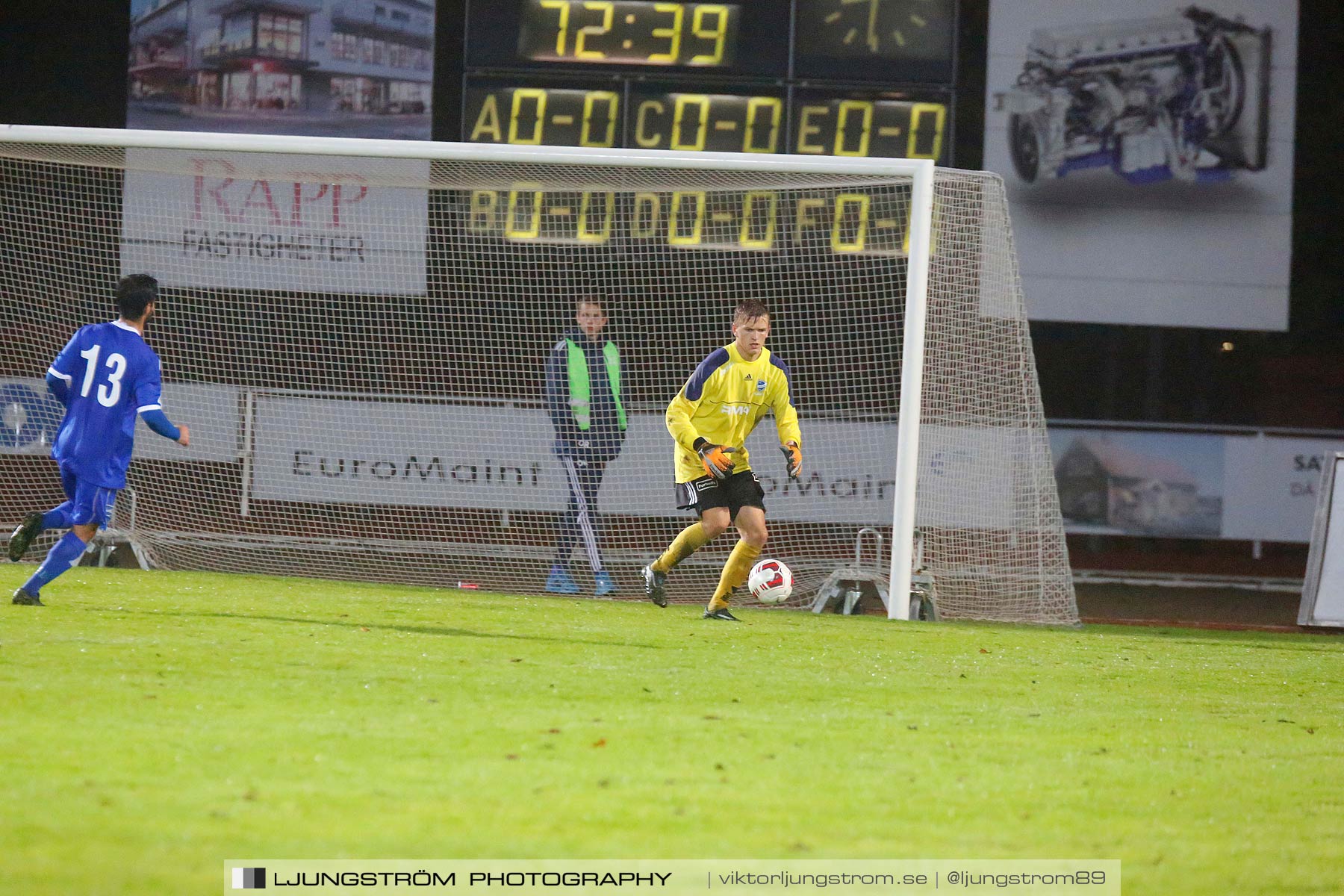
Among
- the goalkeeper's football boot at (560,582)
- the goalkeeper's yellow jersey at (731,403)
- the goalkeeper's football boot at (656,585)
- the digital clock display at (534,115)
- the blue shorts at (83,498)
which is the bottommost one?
the goalkeeper's football boot at (560,582)

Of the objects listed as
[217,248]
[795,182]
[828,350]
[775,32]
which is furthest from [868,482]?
[217,248]

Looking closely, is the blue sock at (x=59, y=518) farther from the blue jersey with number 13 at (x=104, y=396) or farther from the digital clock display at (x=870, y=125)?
the digital clock display at (x=870, y=125)

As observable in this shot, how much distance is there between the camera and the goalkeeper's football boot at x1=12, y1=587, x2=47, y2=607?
6.85 metres

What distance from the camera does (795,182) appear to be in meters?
9.64

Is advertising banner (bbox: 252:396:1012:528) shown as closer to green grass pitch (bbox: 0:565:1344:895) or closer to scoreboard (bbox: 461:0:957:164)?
scoreboard (bbox: 461:0:957:164)

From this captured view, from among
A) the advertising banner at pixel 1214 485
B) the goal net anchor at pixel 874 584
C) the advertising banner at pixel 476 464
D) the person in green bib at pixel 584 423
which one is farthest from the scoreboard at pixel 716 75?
the goal net anchor at pixel 874 584

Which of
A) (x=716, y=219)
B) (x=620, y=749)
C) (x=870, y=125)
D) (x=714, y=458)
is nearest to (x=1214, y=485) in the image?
(x=870, y=125)

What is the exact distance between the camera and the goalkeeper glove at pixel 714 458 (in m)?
7.63

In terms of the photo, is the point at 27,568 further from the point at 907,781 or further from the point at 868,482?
the point at 907,781

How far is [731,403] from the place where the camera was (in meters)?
7.82

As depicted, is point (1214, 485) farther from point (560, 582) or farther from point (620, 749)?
point (620, 749)

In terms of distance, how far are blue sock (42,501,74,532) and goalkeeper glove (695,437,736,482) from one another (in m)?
2.94

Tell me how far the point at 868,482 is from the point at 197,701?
260 inches

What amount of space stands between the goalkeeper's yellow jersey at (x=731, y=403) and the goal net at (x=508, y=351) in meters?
1.15
